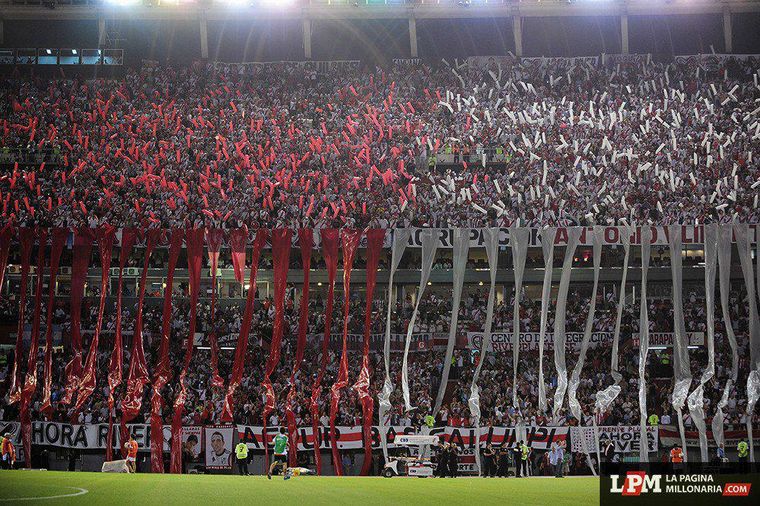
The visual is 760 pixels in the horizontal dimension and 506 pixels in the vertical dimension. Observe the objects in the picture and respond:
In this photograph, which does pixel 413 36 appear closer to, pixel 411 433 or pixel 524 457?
pixel 411 433

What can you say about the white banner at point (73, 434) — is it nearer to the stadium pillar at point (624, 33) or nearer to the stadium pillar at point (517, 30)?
the stadium pillar at point (517, 30)

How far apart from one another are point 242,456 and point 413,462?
521 cm

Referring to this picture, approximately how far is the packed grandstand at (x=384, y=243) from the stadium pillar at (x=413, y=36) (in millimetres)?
2286

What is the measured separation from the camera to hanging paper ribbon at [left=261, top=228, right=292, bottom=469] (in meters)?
33.9

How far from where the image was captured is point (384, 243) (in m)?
39.7

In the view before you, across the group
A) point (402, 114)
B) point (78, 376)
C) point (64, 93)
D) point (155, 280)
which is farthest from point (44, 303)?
point (402, 114)

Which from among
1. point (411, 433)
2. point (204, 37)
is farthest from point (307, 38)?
point (411, 433)

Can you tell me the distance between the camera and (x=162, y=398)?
3591cm

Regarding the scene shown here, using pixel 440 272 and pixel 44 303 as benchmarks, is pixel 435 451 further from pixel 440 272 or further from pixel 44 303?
pixel 44 303

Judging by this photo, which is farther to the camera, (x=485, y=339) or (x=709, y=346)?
(x=485, y=339)

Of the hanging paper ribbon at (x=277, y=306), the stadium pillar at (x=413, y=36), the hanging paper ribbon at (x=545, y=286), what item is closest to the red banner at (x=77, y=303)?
the hanging paper ribbon at (x=277, y=306)

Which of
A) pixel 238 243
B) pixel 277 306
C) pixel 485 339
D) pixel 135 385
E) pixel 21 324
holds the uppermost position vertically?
pixel 238 243

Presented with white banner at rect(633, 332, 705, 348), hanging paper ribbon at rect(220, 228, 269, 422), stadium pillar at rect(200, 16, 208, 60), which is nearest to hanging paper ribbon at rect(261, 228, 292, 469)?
hanging paper ribbon at rect(220, 228, 269, 422)

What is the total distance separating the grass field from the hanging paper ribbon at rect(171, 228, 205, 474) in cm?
523
